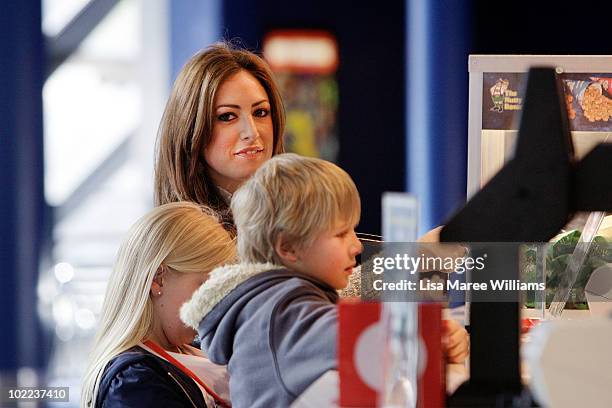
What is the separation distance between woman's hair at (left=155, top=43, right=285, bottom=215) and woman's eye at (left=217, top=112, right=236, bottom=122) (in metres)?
0.03

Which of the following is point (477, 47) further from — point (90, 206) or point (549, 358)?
point (549, 358)

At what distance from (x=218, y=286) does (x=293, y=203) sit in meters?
0.17

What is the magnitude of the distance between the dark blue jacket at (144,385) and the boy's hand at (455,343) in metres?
0.63

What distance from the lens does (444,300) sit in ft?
4.59

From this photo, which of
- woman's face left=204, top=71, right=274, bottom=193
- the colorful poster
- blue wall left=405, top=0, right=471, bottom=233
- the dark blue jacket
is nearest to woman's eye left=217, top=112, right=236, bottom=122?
woman's face left=204, top=71, right=274, bottom=193

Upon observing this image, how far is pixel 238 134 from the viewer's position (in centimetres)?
242

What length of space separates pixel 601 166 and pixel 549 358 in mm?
322

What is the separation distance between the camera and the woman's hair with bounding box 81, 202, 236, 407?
1948mm

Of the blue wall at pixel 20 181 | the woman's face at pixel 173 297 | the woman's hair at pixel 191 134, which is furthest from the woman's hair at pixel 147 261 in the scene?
the blue wall at pixel 20 181

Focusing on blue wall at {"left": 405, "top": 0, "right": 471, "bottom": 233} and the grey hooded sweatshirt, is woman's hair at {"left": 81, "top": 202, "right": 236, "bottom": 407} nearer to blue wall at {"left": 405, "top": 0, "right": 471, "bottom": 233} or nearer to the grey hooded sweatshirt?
the grey hooded sweatshirt

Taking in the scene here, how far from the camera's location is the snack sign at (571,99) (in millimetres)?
2521

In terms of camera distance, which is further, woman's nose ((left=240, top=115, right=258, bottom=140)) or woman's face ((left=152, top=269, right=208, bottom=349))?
woman's nose ((left=240, top=115, right=258, bottom=140))

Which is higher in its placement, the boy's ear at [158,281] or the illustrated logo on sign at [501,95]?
the illustrated logo on sign at [501,95]

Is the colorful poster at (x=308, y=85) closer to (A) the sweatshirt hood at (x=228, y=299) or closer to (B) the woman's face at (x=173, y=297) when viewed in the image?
(B) the woman's face at (x=173, y=297)
